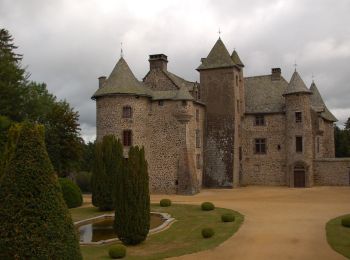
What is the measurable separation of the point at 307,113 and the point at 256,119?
5.39m

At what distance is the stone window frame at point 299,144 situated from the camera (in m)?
43.7

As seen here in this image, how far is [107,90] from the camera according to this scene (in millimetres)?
38875

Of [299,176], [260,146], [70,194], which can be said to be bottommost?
[70,194]

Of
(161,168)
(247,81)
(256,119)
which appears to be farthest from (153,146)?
(247,81)

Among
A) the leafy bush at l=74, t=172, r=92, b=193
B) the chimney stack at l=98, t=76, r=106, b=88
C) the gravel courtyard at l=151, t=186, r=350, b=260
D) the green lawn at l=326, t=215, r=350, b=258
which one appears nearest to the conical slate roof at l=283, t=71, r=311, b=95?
the gravel courtyard at l=151, t=186, r=350, b=260

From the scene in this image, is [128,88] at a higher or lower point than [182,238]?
higher

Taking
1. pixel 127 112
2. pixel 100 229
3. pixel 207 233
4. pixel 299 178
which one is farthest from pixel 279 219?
pixel 299 178

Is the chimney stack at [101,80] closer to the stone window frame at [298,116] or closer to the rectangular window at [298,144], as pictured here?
the stone window frame at [298,116]

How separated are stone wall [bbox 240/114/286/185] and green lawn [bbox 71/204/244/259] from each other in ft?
60.2

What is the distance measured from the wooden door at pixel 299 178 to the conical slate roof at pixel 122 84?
1678 cm

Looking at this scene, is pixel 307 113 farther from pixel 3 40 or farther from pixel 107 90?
pixel 3 40

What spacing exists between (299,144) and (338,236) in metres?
25.2

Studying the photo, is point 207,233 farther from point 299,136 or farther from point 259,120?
point 259,120

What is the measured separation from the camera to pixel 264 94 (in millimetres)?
47688
